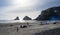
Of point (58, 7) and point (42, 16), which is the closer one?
point (58, 7)

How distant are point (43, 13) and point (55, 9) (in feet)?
64.8

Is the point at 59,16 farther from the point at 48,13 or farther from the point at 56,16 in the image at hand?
the point at 48,13

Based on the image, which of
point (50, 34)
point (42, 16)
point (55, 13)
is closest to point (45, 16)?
point (42, 16)

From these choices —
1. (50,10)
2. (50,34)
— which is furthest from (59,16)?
(50,34)

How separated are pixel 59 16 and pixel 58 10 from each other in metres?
9.75

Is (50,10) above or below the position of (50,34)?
above

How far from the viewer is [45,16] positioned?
180875 millimetres

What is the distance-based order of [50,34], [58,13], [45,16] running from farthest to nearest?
1. [45,16]
2. [58,13]
3. [50,34]

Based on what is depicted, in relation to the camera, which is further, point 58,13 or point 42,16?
point 42,16

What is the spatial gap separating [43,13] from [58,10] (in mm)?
24046

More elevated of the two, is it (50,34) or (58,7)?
(58,7)

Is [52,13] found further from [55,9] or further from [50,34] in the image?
[50,34]

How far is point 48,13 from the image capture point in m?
177

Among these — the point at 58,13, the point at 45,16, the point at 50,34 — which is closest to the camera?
the point at 50,34
